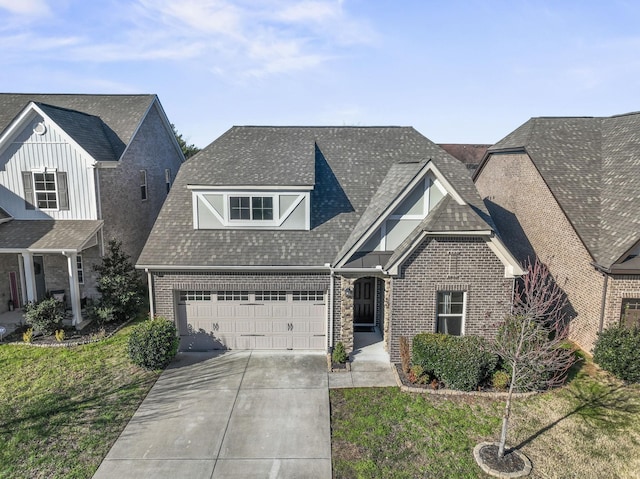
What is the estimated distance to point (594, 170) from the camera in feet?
55.9

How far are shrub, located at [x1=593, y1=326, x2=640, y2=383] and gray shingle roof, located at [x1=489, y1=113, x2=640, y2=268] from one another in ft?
6.96

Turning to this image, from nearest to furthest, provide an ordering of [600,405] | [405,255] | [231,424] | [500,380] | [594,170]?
[231,424], [600,405], [500,380], [405,255], [594,170]

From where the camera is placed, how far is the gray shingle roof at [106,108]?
20578 millimetres

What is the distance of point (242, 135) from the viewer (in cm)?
1900

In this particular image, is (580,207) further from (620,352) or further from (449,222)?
(449,222)

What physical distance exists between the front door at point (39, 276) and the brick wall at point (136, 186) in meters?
3.29

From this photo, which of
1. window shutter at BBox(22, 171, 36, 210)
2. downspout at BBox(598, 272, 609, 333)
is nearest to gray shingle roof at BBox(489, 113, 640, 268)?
downspout at BBox(598, 272, 609, 333)

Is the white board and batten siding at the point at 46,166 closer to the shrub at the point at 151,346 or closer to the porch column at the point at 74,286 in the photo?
the porch column at the point at 74,286

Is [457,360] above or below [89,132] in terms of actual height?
below

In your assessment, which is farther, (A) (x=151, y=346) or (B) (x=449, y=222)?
(A) (x=151, y=346)

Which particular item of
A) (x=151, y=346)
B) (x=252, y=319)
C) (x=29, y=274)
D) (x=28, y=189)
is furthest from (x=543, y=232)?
(x=28, y=189)

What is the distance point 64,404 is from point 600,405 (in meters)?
14.4

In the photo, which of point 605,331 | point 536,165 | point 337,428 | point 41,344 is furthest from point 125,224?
point 605,331

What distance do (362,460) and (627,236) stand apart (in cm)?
1102
